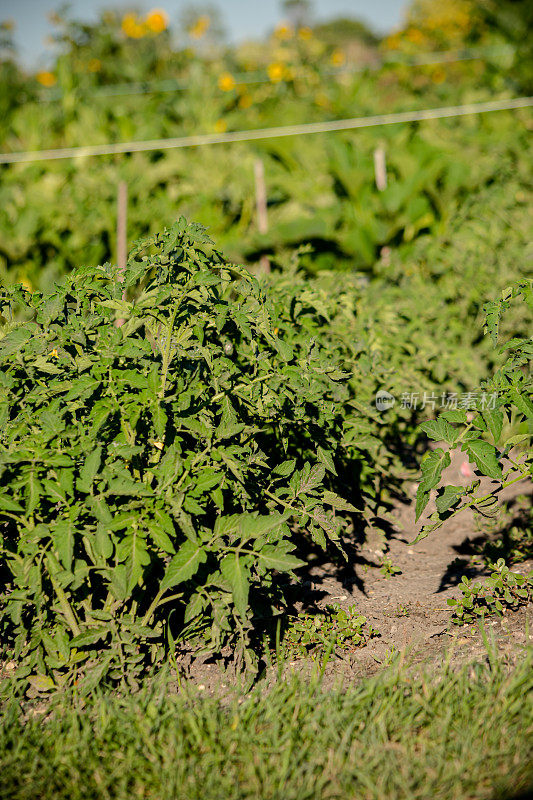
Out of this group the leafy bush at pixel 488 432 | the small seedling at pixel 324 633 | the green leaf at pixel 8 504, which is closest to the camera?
the green leaf at pixel 8 504

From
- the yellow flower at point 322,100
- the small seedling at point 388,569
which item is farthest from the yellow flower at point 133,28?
the small seedling at point 388,569

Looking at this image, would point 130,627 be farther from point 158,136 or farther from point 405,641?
point 158,136

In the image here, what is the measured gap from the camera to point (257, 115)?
10195mm

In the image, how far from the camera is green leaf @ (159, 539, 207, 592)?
1.96m

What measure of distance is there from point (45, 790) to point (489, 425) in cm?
156

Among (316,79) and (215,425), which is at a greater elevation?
(316,79)

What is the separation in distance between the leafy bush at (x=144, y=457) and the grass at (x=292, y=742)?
20cm

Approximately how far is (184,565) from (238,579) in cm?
15

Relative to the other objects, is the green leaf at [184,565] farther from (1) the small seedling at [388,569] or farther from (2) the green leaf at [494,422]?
(1) the small seedling at [388,569]

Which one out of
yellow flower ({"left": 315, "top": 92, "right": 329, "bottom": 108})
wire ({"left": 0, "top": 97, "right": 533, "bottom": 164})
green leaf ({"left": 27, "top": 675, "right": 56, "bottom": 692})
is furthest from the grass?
yellow flower ({"left": 315, "top": 92, "right": 329, "bottom": 108})

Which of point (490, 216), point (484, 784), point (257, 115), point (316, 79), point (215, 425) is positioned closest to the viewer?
point (484, 784)

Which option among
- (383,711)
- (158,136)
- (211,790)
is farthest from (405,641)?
(158,136)

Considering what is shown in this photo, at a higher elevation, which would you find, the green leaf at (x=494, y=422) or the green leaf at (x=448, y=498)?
the green leaf at (x=494, y=422)

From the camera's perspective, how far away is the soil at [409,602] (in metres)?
2.38
